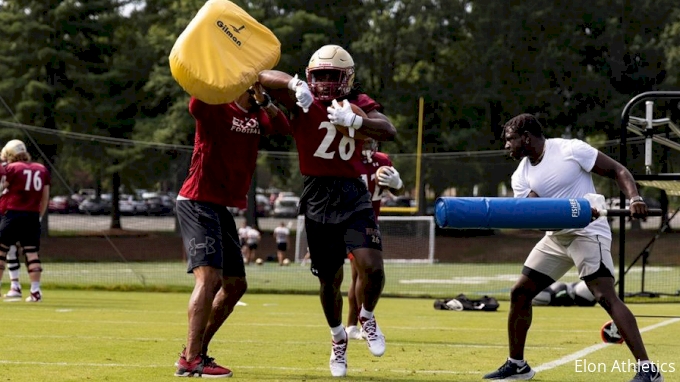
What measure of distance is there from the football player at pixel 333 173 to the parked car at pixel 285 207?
31.2 metres

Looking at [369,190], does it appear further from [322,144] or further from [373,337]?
[322,144]

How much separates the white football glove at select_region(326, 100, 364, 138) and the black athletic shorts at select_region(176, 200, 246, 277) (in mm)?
1110

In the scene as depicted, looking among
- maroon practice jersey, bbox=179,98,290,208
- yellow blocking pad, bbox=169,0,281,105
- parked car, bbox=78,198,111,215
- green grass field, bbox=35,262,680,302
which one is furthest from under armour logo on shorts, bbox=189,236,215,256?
parked car, bbox=78,198,111,215

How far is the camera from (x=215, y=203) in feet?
27.0

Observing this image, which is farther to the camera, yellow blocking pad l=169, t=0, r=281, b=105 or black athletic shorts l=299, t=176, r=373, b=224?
black athletic shorts l=299, t=176, r=373, b=224

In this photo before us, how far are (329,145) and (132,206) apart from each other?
3036cm

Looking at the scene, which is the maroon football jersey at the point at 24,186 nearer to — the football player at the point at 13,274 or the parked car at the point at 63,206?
the football player at the point at 13,274

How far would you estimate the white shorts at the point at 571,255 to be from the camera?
8.02 metres

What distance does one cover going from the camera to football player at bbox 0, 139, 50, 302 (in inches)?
639

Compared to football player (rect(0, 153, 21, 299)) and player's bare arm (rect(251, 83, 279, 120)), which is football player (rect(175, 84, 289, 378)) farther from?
football player (rect(0, 153, 21, 299))

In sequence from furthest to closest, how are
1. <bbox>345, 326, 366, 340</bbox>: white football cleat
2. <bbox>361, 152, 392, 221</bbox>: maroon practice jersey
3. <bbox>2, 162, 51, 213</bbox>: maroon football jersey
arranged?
<bbox>2, 162, 51, 213</bbox>: maroon football jersey
<bbox>361, 152, 392, 221</bbox>: maroon practice jersey
<bbox>345, 326, 366, 340</bbox>: white football cleat

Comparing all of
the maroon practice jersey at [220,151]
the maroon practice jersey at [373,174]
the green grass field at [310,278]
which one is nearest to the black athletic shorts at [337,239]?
the maroon practice jersey at [220,151]

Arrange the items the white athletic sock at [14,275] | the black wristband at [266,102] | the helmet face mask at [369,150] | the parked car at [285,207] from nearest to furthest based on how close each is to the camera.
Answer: the black wristband at [266,102] < the helmet face mask at [369,150] < the white athletic sock at [14,275] < the parked car at [285,207]

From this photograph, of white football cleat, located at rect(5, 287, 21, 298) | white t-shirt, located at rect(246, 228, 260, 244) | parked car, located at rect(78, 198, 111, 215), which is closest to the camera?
white football cleat, located at rect(5, 287, 21, 298)
